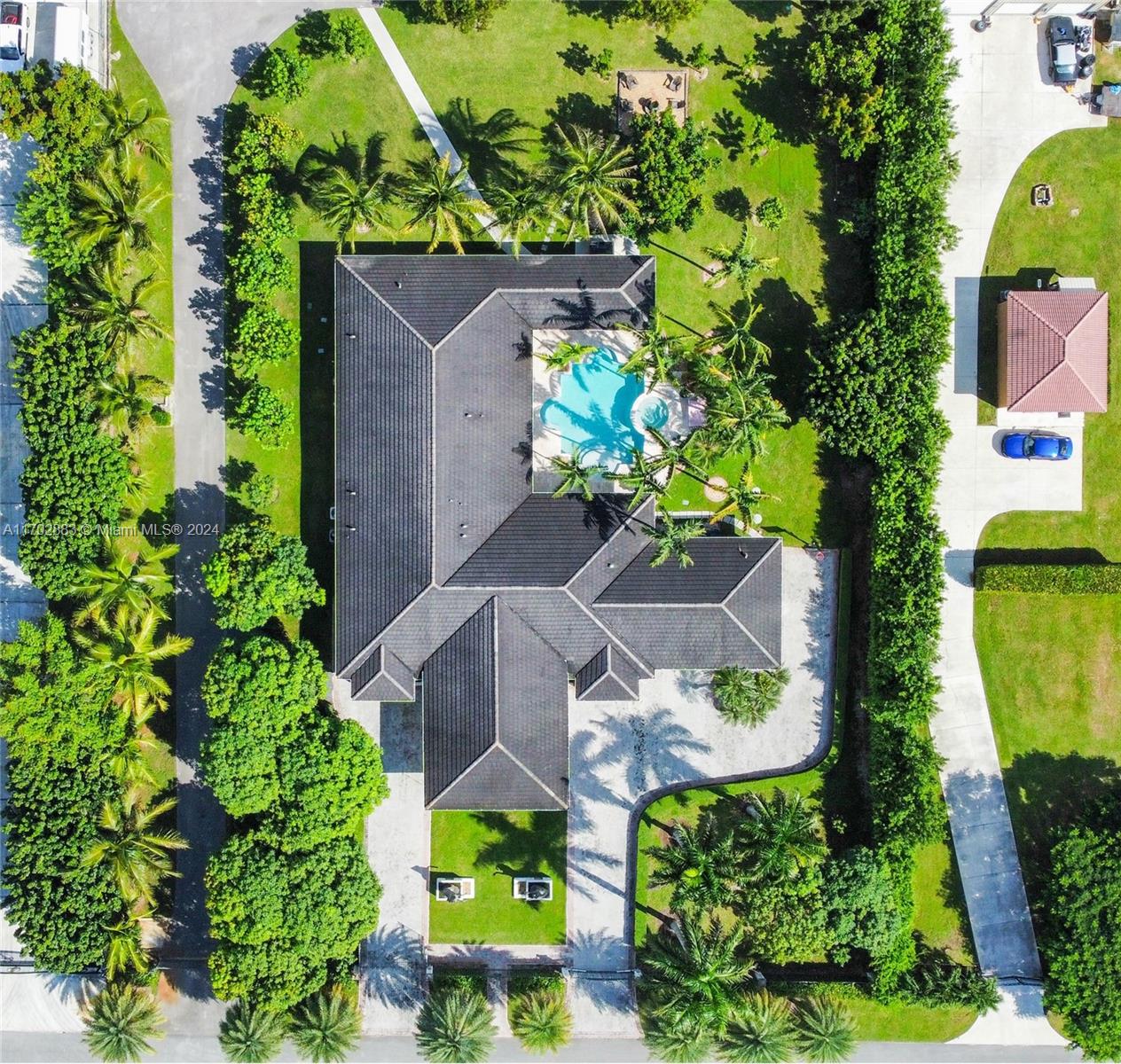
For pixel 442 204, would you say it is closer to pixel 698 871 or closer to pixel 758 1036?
pixel 698 871

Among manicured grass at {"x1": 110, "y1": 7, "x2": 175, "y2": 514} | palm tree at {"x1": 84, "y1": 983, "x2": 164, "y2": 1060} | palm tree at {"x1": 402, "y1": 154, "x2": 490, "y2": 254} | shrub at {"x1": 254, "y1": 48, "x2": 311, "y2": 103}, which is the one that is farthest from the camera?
manicured grass at {"x1": 110, "y1": 7, "x2": 175, "y2": 514}

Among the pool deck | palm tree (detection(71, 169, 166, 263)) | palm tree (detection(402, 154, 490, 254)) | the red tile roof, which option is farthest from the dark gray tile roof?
the red tile roof

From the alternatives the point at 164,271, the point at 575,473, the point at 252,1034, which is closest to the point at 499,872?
the point at 252,1034

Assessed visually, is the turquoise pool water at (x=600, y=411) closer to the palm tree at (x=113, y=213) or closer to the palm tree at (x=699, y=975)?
the palm tree at (x=113, y=213)

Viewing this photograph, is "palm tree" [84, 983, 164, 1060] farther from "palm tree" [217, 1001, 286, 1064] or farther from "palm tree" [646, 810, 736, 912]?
"palm tree" [646, 810, 736, 912]

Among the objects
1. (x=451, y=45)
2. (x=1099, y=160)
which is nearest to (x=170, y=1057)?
(x=451, y=45)

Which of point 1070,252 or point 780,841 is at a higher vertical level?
point 1070,252
